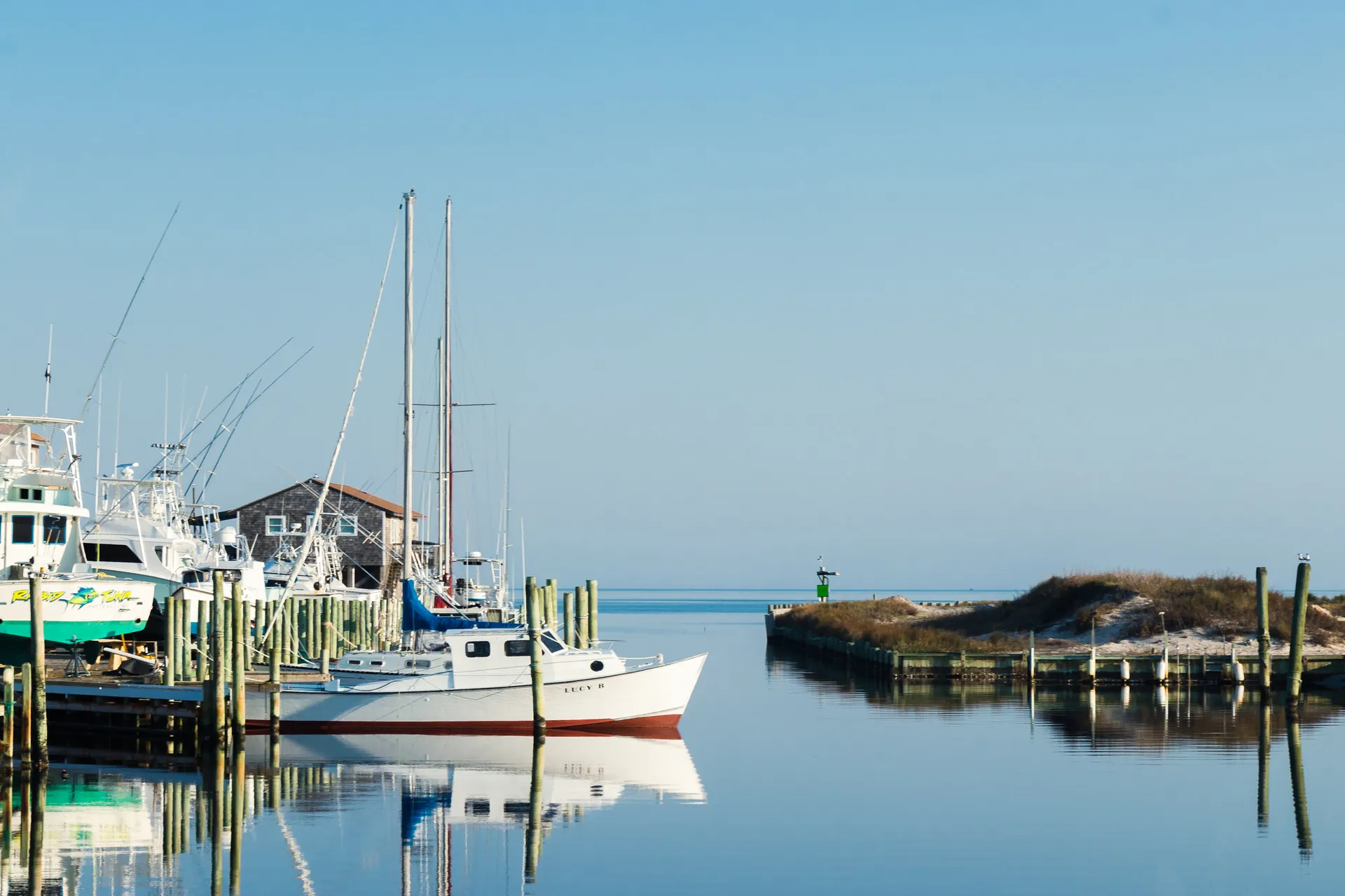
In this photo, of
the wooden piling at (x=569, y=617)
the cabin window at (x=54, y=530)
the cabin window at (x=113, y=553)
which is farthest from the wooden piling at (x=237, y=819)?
the cabin window at (x=113, y=553)

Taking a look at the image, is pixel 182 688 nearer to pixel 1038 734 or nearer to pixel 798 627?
pixel 1038 734

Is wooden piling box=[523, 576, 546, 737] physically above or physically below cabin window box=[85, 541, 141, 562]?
below

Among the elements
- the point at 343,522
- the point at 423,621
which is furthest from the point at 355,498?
the point at 423,621

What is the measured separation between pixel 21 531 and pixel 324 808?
23267 mm

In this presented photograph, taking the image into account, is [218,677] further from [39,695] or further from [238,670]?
[39,695]

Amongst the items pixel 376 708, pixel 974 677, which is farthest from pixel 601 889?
pixel 974 677

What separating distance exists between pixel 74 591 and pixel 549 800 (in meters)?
20.5

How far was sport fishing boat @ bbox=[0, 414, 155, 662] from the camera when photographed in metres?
42.8

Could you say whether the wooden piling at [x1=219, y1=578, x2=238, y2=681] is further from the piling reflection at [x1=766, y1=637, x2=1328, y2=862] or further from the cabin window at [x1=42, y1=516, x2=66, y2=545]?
the piling reflection at [x1=766, y1=637, x2=1328, y2=862]

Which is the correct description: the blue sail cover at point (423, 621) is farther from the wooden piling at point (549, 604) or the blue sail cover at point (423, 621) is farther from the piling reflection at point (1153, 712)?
the piling reflection at point (1153, 712)

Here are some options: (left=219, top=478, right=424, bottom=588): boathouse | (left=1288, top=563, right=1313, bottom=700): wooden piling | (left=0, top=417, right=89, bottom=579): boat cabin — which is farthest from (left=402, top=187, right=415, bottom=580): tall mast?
(left=219, top=478, right=424, bottom=588): boathouse

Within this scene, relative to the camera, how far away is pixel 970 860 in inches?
976

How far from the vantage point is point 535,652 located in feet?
120

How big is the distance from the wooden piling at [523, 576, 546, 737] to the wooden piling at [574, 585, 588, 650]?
1155cm
